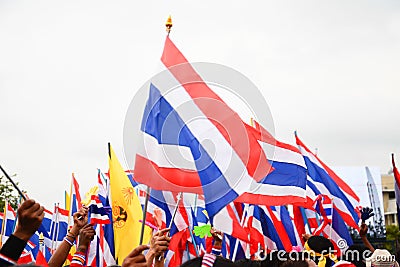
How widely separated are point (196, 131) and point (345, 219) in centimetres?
425

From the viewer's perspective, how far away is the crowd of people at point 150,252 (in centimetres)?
317

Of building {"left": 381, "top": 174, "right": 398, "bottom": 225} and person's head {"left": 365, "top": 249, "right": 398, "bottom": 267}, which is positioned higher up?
building {"left": 381, "top": 174, "right": 398, "bottom": 225}

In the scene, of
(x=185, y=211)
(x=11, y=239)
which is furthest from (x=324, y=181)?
(x=11, y=239)

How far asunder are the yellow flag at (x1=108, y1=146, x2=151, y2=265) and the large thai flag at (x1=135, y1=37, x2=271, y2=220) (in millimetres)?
1518

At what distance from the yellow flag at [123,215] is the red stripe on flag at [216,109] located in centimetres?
177

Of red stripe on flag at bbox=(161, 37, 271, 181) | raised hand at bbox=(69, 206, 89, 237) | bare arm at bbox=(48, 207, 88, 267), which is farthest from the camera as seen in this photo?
red stripe on flag at bbox=(161, 37, 271, 181)

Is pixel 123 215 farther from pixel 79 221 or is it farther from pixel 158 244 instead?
pixel 158 244

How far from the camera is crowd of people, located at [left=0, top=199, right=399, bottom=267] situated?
3174 mm

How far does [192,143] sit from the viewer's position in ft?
26.0

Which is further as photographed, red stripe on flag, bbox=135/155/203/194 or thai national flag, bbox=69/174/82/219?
thai national flag, bbox=69/174/82/219

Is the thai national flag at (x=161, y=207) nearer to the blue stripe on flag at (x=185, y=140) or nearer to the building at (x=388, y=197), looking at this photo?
the blue stripe on flag at (x=185, y=140)

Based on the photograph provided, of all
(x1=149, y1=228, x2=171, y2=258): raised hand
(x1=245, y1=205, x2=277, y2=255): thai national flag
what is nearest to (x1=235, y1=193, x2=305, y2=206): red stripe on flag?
(x1=245, y1=205, x2=277, y2=255): thai national flag

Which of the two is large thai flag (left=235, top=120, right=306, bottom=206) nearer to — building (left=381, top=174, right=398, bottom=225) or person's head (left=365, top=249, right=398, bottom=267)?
person's head (left=365, top=249, right=398, bottom=267)

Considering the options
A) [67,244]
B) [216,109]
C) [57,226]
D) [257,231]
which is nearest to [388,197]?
[57,226]
